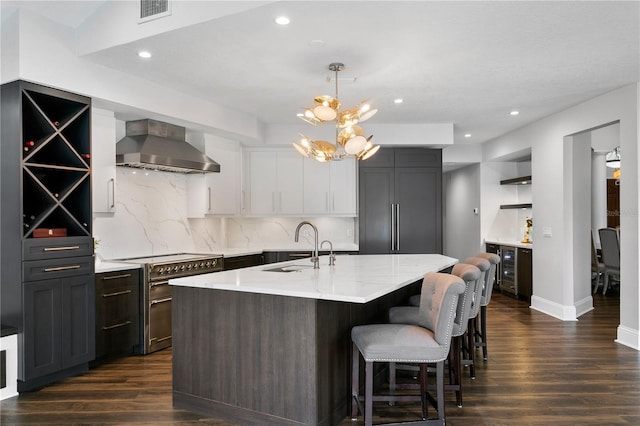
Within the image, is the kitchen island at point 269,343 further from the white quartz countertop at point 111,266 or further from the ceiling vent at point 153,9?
the ceiling vent at point 153,9

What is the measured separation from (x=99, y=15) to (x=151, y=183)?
7.07 feet

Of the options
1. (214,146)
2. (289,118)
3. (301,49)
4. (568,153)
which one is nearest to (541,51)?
(301,49)

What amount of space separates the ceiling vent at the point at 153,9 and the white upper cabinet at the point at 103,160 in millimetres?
1281

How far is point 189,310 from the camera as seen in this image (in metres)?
3.26

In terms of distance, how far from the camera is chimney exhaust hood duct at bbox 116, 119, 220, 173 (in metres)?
4.82

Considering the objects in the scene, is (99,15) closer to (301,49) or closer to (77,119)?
(77,119)

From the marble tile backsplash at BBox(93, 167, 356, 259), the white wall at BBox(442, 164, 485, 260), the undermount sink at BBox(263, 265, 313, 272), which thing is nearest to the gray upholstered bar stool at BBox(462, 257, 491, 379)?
the undermount sink at BBox(263, 265, 313, 272)

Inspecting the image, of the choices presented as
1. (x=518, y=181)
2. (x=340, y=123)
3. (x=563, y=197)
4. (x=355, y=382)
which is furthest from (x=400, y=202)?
(x=355, y=382)

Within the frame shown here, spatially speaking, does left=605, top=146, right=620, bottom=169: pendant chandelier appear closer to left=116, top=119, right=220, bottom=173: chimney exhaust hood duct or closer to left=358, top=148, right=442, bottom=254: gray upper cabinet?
left=358, top=148, right=442, bottom=254: gray upper cabinet

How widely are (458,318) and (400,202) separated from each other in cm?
395

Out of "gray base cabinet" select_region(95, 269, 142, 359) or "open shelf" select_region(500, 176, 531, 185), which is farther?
"open shelf" select_region(500, 176, 531, 185)

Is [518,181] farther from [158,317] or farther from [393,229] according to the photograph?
[158,317]

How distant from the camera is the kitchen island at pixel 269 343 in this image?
2826 mm

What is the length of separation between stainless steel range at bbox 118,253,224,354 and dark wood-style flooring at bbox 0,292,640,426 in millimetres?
156
